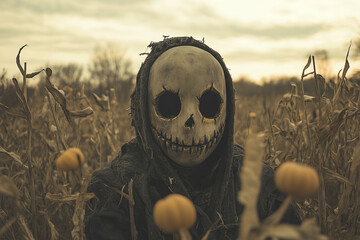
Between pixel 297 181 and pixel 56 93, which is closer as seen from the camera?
pixel 297 181

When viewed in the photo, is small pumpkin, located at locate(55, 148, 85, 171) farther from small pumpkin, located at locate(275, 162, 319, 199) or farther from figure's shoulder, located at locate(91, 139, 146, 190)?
small pumpkin, located at locate(275, 162, 319, 199)

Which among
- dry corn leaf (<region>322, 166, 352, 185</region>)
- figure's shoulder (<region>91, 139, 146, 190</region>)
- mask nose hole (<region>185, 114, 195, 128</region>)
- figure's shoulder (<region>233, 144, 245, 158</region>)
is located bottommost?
figure's shoulder (<region>91, 139, 146, 190</region>)

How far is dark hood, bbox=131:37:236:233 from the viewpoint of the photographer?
5.28ft

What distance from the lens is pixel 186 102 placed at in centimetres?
159

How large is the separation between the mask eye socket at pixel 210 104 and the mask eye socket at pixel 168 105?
0.13 m

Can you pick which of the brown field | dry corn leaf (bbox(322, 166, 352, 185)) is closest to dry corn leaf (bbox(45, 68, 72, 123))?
the brown field

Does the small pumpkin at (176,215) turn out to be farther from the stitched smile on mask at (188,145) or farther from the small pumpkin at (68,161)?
the stitched smile on mask at (188,145)

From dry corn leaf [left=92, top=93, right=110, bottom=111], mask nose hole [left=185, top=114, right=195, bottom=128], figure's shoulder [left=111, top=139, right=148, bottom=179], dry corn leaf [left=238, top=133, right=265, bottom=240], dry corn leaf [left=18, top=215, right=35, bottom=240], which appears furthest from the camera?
dry corn leaf [left=92, top=93, right=110, bottom=111]

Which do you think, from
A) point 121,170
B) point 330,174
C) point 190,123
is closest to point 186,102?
point 190,123

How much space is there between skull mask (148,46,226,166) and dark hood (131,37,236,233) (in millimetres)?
45

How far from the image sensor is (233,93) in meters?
1.77

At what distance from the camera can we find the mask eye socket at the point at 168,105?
166 cm

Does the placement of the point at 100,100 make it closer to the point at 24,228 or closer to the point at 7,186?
the point at 24,228

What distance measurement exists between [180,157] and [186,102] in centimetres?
28
